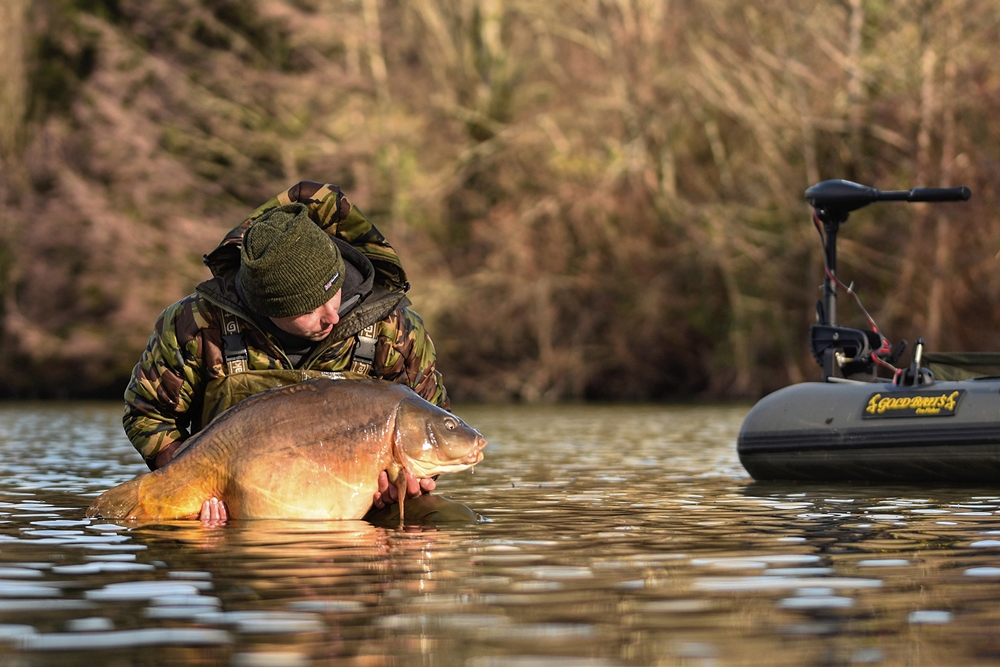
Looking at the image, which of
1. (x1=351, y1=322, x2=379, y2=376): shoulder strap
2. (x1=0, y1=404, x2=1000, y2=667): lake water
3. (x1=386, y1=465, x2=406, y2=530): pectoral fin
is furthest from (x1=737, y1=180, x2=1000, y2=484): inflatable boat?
(x1=386, y1=465, x2=406, y2=530): pectoral fin

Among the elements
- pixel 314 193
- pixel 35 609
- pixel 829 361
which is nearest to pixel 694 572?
pixel 35 609

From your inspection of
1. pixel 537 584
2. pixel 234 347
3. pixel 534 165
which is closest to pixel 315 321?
pixel 234 347

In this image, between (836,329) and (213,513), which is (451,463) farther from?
(836,329)

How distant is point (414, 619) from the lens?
4.86 metres

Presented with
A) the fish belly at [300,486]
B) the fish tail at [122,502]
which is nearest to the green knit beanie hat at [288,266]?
the fish belly at [300,486]

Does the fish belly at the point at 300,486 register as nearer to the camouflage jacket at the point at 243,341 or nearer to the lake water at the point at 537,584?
the lake water at the point at 537,584

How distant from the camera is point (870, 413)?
10570mm

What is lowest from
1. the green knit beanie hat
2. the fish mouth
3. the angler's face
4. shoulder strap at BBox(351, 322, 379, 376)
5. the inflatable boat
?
the inflatable boat

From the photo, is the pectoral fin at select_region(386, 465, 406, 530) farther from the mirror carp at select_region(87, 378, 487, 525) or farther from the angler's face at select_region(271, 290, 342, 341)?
the angler's face at select_region(271, 290, 342, 341)

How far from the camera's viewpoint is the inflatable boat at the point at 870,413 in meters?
10.2

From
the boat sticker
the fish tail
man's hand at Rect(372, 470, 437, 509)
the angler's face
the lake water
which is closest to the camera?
the lake water

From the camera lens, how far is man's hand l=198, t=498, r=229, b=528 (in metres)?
7.11

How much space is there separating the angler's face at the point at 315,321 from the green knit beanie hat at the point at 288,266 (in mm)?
67

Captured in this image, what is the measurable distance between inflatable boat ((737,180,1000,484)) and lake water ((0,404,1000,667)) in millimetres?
536
